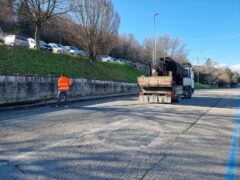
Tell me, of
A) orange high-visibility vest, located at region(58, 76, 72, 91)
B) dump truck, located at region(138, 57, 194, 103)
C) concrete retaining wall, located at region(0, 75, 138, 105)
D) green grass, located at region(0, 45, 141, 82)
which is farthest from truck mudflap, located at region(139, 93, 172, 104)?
green grass, located at region(0, 45, 141, 82)

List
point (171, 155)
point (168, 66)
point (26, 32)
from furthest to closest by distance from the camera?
1. point (26, 32)
2. point (168, 66)
3. point (171, 155)

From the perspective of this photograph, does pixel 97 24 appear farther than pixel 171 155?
Yes

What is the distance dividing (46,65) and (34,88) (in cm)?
626

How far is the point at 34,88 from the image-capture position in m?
18.7

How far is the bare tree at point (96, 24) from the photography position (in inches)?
1267

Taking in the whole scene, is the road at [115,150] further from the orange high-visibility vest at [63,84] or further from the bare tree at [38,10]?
the bare tree at [38,10]

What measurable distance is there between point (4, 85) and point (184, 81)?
1366 centimetres

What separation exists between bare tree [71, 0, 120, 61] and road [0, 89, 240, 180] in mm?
23128

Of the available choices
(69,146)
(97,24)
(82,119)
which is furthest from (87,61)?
(69,146)

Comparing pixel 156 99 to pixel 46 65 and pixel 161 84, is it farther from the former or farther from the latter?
pixel 46 65

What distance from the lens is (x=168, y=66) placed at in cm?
2158

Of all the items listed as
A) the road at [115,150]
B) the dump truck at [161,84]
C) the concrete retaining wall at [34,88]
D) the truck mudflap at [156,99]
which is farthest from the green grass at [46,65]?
the road at [115,150]

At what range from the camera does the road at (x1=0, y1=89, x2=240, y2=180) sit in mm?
5273

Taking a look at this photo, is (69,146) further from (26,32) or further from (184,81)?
(26,32)
